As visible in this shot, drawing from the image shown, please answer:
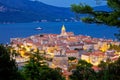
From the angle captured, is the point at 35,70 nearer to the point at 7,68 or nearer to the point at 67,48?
the point at 7,68

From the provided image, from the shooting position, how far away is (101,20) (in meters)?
5.27

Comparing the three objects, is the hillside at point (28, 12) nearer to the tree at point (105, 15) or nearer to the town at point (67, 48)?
the town at point (67, 48)

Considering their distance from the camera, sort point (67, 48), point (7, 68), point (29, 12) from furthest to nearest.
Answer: point (29, 12), point (67, 48), point (7, 68)

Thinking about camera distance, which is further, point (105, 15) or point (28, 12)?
point (28, 12)

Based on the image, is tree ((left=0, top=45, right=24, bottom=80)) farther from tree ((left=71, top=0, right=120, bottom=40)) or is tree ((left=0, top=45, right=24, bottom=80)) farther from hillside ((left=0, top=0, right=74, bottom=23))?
hillside ((left=0, top=0, right=74, bottom=23))

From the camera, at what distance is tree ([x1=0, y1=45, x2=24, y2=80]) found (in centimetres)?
568

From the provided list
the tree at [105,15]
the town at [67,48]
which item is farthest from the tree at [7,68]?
the town at [67,48]

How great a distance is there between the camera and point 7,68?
5.77m

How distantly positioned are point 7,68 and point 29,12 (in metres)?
129

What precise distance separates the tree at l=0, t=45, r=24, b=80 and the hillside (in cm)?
11401

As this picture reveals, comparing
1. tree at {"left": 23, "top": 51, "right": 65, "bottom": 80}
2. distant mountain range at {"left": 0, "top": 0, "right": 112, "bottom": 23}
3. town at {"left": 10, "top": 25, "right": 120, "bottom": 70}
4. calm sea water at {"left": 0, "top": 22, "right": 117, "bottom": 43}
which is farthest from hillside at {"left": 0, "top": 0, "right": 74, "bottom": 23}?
tree at {"left": 23, "top": 51, "right": 65, "bottom": 80}

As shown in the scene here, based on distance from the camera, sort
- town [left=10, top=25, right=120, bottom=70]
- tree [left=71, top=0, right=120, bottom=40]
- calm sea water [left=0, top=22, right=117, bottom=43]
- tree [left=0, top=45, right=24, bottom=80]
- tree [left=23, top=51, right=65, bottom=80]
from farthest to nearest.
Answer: calm sea water [left=0, top=22, right=117, bottom=43]
town [left=10, top=25, right=120, bottom=70]
tree [left=23, top=51, right=65, bottom=80]
tree [left=0, top=45, right=24, bottom=80]
tree [left=71, top=0, right=120, bottom=40]

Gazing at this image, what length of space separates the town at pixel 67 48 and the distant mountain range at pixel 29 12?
63369 mm

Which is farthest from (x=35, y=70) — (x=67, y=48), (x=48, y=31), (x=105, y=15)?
(x=48, y=31)
